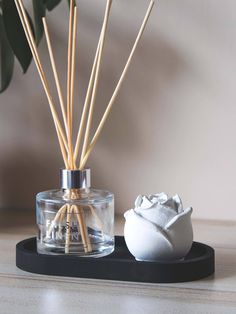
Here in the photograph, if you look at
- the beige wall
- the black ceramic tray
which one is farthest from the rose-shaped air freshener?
the beige wall

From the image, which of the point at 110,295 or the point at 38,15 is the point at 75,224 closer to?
the point at 110,295

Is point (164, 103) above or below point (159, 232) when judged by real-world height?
above

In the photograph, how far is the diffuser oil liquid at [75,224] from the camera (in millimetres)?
884

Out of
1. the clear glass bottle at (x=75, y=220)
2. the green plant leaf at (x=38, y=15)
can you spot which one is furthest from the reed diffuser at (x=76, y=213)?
the green plant leaf at (x=38, y=15)

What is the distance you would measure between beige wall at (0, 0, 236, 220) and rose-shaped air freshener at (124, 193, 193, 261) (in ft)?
1.20

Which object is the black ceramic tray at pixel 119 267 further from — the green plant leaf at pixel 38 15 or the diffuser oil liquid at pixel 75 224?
the green plant leaf at pixel 38 15

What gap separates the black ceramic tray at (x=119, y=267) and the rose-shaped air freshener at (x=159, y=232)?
0.06ft

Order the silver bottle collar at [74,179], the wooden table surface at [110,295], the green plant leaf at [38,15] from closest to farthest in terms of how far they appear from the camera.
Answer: the wooden table surface at [110,295] < the silver bottle collar at [74,179] < the green plant leaf at [38,15]

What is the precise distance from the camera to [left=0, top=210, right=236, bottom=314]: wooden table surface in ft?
2.44

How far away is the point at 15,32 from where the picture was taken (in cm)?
116

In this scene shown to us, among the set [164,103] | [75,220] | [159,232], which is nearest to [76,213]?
[75,220]

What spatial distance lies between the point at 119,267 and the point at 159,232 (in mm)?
62

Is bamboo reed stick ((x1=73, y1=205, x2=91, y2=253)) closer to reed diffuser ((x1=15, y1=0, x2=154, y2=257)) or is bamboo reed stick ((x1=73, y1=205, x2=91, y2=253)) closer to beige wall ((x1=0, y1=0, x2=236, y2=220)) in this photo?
reed diffuser ((x1=15, y1=0, x2=154, y2=257))

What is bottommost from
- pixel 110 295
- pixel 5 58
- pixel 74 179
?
pixel 110 295
